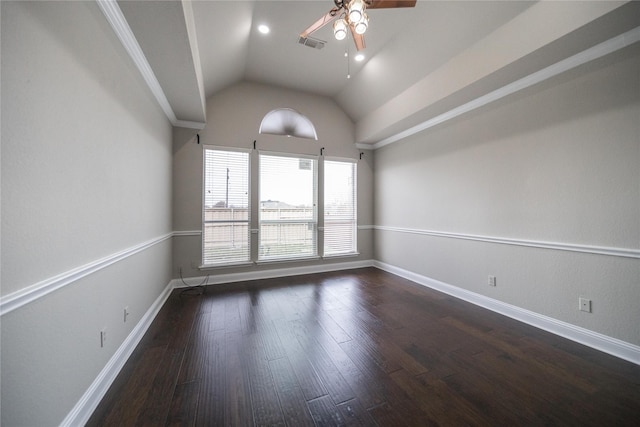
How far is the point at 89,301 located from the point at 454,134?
4.22 m

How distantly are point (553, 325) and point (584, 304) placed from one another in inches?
14.0

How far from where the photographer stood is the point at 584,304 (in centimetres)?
219

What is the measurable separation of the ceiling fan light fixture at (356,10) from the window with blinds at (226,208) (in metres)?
2.81

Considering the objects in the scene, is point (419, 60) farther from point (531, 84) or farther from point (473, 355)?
point (473, 355)

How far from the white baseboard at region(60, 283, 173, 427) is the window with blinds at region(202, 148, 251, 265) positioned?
151 centimetres

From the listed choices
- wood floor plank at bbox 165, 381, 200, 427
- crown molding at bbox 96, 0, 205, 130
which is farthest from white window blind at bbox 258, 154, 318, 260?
wood floor plank at bbox 165, 381, 200, 427

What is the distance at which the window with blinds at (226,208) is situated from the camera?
389 cm

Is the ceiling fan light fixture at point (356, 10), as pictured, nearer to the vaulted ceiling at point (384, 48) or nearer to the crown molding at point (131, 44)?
the vaulted ceiling at point (384, 48)

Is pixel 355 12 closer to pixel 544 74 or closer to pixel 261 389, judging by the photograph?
pixel 544 74

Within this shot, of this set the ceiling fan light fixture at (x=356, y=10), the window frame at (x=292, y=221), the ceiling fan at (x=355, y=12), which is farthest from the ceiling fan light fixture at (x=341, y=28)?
the window frame at (x=292, y=221)

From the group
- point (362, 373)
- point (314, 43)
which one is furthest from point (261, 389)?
point (314, 43)

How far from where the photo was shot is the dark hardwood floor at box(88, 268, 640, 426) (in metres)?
1.43

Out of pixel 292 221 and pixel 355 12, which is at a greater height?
pixel 355 12

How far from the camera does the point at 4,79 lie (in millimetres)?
908
